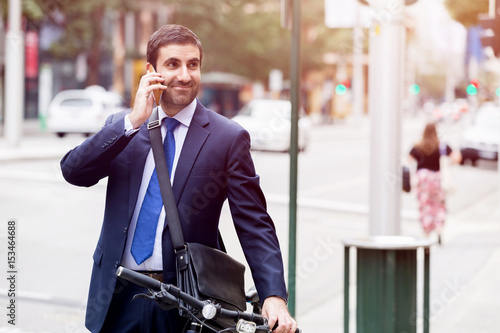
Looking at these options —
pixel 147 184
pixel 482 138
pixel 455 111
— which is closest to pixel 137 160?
pixel 147 184

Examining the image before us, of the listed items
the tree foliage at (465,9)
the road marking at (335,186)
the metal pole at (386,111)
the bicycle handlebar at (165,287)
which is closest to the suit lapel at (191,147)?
the bicycle handlebar at (165,287)

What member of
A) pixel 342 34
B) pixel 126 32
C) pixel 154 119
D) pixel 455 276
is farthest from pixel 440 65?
pixel 154 119

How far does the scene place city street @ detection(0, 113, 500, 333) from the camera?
7.34m

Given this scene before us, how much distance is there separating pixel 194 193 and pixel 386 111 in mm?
3385

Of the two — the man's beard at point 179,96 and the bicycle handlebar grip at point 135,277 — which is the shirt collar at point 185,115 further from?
the bicycle handlebar grip at point 135,277

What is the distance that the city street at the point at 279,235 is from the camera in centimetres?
734

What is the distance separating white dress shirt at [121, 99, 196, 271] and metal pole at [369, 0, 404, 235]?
3193mm

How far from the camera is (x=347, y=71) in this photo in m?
78.8

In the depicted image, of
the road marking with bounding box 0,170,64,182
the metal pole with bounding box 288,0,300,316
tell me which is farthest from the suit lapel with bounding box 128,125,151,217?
the road marking with bounding box 0,170,64,182

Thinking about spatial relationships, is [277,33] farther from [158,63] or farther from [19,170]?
[158,63]

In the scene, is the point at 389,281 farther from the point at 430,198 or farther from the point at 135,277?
the point at 430,198

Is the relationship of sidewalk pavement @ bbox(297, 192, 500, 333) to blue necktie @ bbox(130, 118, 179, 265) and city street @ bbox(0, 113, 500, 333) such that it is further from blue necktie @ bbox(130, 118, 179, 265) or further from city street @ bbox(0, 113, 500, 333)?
blue necktie @ bbox(130, 118, 179, 265)

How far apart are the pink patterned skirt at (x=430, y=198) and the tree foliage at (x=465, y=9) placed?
7937 mm

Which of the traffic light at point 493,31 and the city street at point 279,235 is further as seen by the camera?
the traffic light at point 493,31
